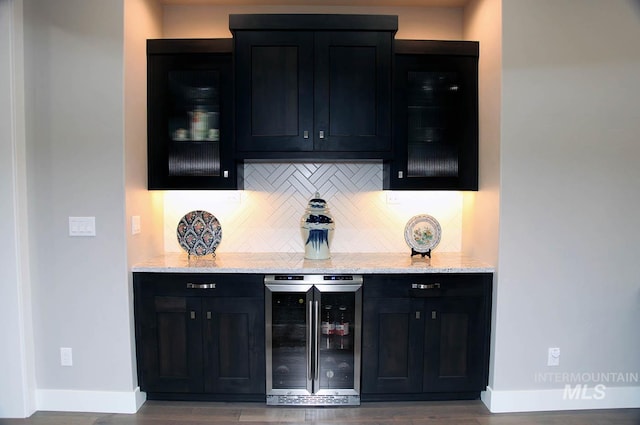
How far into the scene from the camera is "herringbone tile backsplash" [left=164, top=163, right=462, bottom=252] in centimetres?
312

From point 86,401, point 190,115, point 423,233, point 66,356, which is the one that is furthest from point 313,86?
point 86,401

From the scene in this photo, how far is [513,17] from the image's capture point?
2459 mm

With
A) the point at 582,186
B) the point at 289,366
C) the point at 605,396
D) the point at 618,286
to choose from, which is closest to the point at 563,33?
the point at 582,186

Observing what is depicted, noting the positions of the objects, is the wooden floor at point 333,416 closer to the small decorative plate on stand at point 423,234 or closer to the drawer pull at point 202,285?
the drawer pull at point 202,285

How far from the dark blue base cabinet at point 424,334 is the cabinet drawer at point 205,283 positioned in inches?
30.5

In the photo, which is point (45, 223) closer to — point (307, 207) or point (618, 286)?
point (307, 207)

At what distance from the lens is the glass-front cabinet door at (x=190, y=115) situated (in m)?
2.72

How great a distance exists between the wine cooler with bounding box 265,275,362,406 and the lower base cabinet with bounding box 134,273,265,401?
0.10 m

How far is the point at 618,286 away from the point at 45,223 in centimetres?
387

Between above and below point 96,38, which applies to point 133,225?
below

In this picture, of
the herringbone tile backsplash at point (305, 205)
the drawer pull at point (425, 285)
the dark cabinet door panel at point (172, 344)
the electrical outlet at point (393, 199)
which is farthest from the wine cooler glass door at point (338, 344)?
the electrical outlet at point (393, 199)

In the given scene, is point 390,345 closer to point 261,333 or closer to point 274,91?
point 261,333

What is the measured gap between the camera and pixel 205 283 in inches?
100
